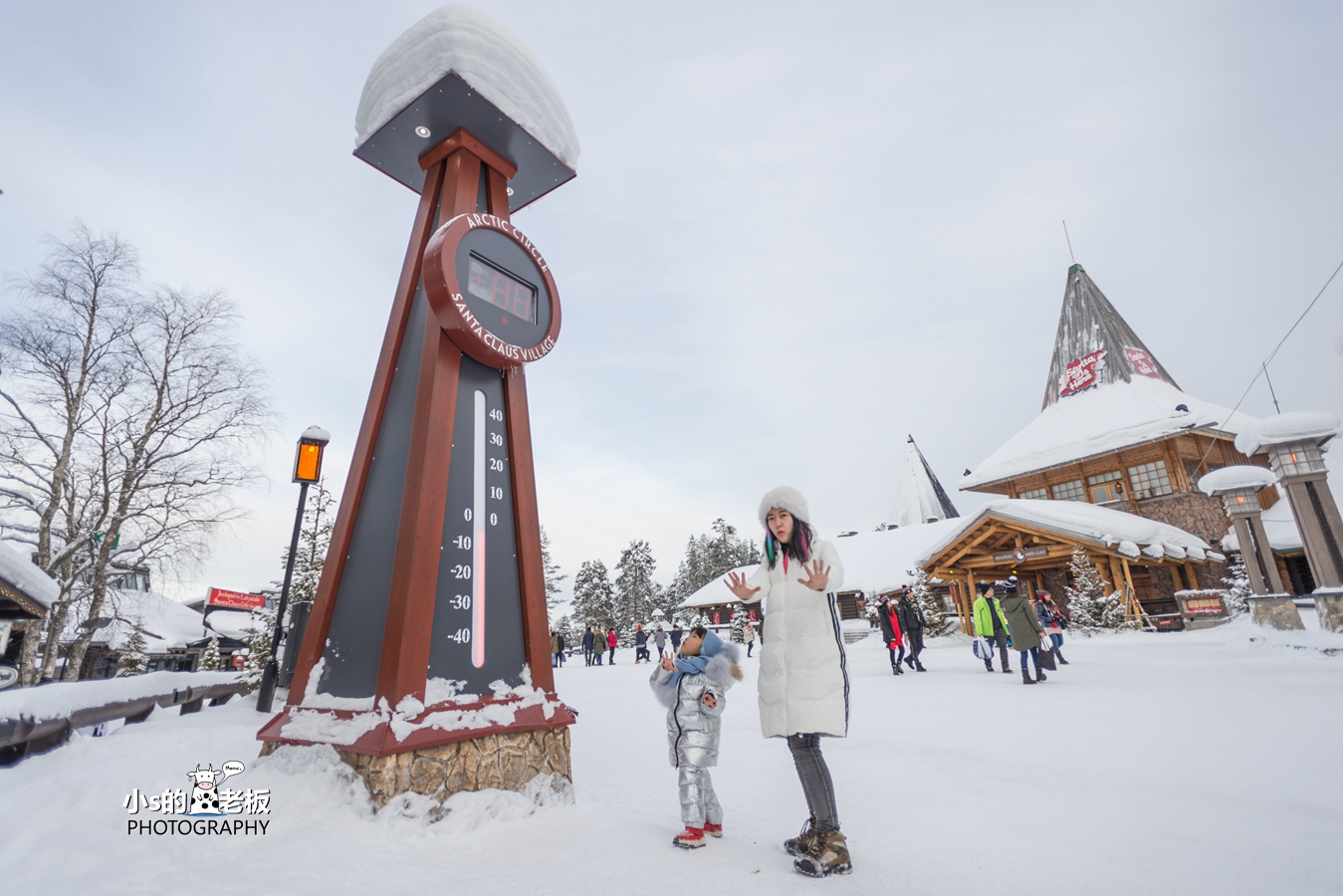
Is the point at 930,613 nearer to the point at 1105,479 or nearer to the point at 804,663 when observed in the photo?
the point at 1105,479

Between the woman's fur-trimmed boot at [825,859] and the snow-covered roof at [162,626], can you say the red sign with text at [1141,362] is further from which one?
the snow-covered roof at [162,626]

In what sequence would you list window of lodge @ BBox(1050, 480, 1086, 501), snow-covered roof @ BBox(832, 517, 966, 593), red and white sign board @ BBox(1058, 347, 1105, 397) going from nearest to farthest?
window of lodge @ BBox(1050, 480, 1086, 501)
red and white sign board @ BBox(1058, 347, 1105, 397)
snow-covered roof @ BBox(832, 517, 966, 593)

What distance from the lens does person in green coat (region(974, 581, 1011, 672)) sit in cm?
1069

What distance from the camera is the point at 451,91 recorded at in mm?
4785

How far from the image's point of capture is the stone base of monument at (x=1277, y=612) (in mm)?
11853

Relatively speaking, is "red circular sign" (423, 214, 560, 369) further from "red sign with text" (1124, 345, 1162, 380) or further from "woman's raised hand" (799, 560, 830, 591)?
"red sign with text" (1124, 345, 1162, 380)

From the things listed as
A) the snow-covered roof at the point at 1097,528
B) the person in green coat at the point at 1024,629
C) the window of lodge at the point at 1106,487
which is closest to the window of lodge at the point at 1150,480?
the window of lodge at the point at 1106,487

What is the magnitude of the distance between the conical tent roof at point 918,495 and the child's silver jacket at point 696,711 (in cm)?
4359

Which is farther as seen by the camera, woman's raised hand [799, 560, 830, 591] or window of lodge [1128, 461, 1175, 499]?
window of lodge [1128, 461, 1175, 499]

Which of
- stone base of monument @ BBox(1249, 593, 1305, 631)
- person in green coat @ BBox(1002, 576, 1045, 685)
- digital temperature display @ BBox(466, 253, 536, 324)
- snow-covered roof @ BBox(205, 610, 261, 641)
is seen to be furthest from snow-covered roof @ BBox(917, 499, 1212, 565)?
snow-covered roof @ BBox(205, 610, 261, 641)

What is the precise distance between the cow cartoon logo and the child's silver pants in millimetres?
2517

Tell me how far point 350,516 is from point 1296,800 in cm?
643

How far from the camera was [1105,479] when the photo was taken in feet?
81.2

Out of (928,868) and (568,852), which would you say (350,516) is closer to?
(568,852)
